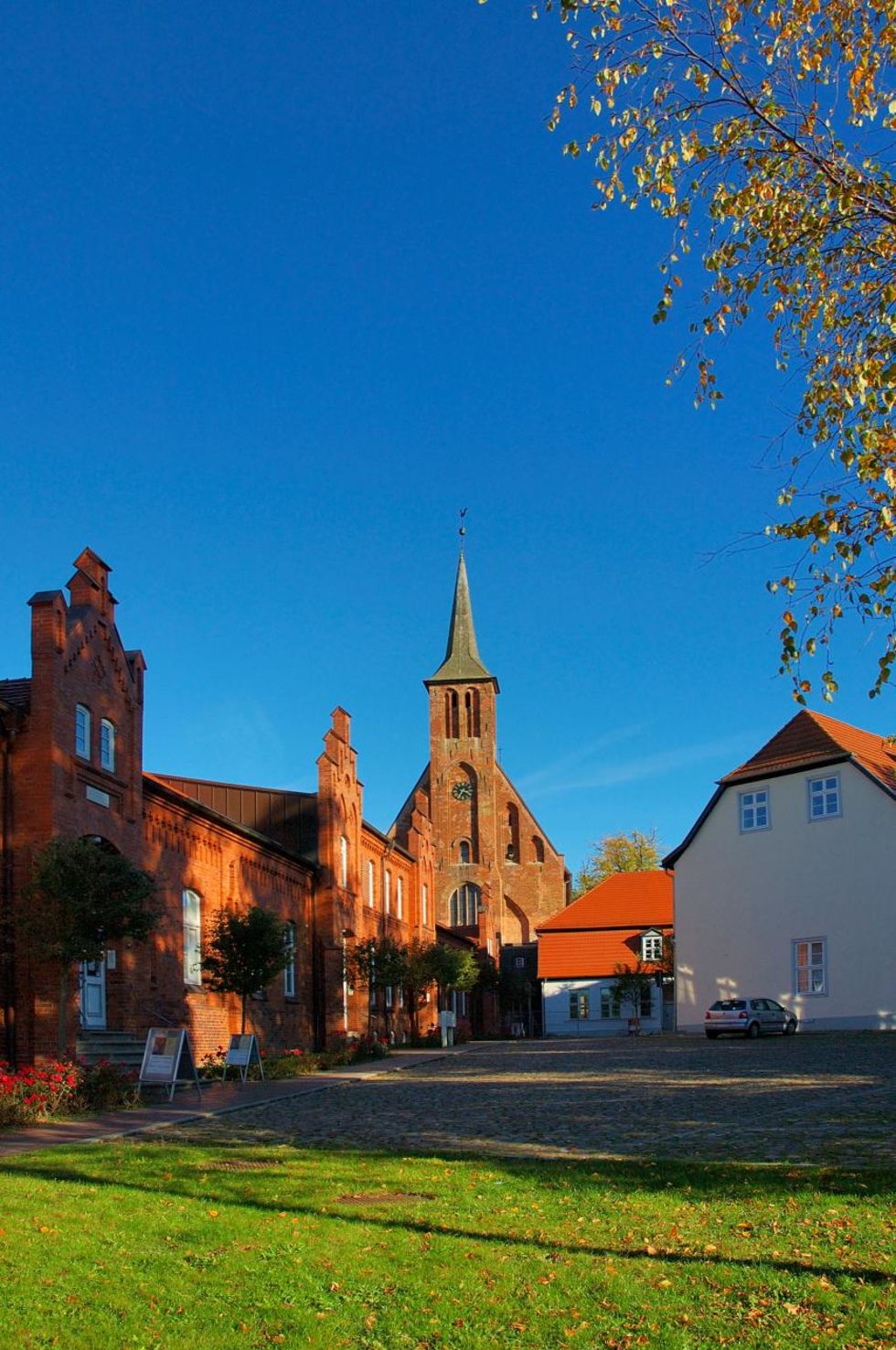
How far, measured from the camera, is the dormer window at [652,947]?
195ft

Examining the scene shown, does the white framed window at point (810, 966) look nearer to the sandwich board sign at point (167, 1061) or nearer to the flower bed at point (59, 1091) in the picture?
the sandwich board sign at point (167, 1061)

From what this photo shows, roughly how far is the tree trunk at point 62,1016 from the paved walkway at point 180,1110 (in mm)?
1650

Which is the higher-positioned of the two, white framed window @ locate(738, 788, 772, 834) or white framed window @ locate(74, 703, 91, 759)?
white framed window @ locate(74, 703, 91, 759)

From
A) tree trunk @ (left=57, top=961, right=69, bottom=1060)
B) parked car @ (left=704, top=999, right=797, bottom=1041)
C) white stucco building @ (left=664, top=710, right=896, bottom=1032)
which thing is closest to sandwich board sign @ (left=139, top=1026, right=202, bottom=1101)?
tree trunk @ (left=57, top=961, right=69, bottom=1060)

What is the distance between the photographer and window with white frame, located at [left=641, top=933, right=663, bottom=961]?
59.3m

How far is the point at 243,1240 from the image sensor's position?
8117 mm

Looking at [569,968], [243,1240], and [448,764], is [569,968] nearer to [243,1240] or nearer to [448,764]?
[448,764]

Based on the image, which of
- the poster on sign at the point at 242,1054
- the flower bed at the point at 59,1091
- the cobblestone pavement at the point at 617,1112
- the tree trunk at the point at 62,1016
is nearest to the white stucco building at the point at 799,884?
the cobblestone pavement at the point at 617,1112

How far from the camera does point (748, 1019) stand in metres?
36.9

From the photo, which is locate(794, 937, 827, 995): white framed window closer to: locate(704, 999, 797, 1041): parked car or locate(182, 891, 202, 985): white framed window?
locate(704, 999, 797, 1041): parked car

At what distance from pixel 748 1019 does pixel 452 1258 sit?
3109 centimetres

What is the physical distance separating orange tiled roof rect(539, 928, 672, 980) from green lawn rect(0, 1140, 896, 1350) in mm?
50365

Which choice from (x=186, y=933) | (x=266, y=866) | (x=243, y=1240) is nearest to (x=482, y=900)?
(x=266, y=866)

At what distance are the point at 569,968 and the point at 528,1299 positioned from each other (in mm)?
55004
